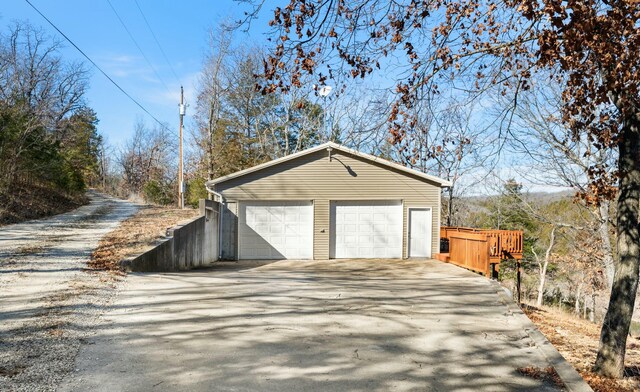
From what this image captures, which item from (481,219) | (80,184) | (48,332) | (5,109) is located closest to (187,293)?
(48,332)

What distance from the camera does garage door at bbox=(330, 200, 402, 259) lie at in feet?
56.4

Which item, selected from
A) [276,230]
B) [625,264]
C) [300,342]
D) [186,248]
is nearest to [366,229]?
[276,230]

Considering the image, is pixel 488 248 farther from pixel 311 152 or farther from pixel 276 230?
pixel 276 230

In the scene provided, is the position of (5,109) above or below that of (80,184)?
above

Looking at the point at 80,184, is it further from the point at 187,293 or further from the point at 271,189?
the point at 187,293

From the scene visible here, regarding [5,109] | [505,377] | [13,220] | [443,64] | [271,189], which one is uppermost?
[5,109]

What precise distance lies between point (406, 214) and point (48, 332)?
14.0 metres

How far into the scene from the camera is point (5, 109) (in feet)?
52.6

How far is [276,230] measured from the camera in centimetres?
1716

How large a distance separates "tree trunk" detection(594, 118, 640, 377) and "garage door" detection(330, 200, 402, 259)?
468 inches

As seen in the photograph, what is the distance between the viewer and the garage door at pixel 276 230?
55.9 ft

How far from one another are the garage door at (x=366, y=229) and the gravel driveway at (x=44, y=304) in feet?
28.6

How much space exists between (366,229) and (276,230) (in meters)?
3.44

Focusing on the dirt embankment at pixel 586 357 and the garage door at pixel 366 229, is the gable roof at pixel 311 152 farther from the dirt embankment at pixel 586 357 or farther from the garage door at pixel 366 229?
the dirt embankment at pixel 586 357
